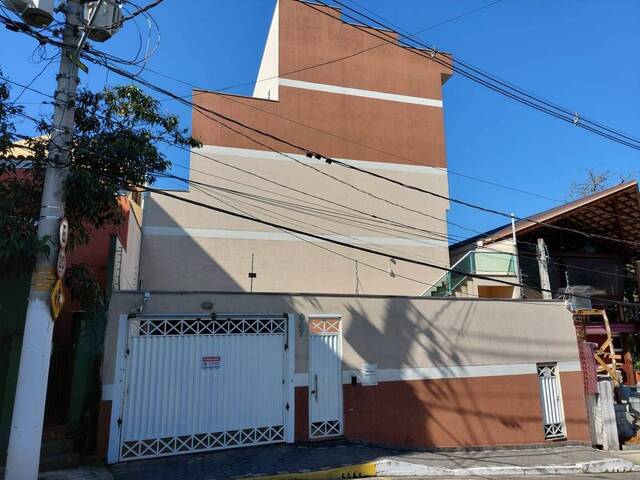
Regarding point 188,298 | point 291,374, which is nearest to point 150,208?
point 188,298

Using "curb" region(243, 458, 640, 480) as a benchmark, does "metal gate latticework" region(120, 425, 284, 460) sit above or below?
above

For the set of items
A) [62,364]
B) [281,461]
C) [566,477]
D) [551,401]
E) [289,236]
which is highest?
[289,236]

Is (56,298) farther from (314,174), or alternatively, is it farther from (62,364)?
(314,174)

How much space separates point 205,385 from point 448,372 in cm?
570

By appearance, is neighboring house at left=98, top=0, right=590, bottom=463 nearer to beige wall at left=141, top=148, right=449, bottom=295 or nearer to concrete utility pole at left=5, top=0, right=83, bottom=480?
beige wall at left=141, top=148, right=449, bottom=295

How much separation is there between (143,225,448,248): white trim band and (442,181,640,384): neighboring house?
2.24m

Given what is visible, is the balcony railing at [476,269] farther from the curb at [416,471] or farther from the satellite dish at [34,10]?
the satellite dish at [34,10]

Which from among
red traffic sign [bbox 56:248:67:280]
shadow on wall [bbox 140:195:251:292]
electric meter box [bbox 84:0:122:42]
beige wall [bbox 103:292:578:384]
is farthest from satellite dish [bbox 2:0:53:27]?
shadow on wall [bbox 140:195:251:292]

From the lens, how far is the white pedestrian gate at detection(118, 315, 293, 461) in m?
8.07

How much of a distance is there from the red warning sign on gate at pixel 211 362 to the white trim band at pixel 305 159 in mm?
10840

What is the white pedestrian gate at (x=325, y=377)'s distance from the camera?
9359 mm

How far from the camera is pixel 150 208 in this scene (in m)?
17.2

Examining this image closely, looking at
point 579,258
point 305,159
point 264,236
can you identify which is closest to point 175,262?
point 264,236

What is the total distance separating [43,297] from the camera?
19.1ft
